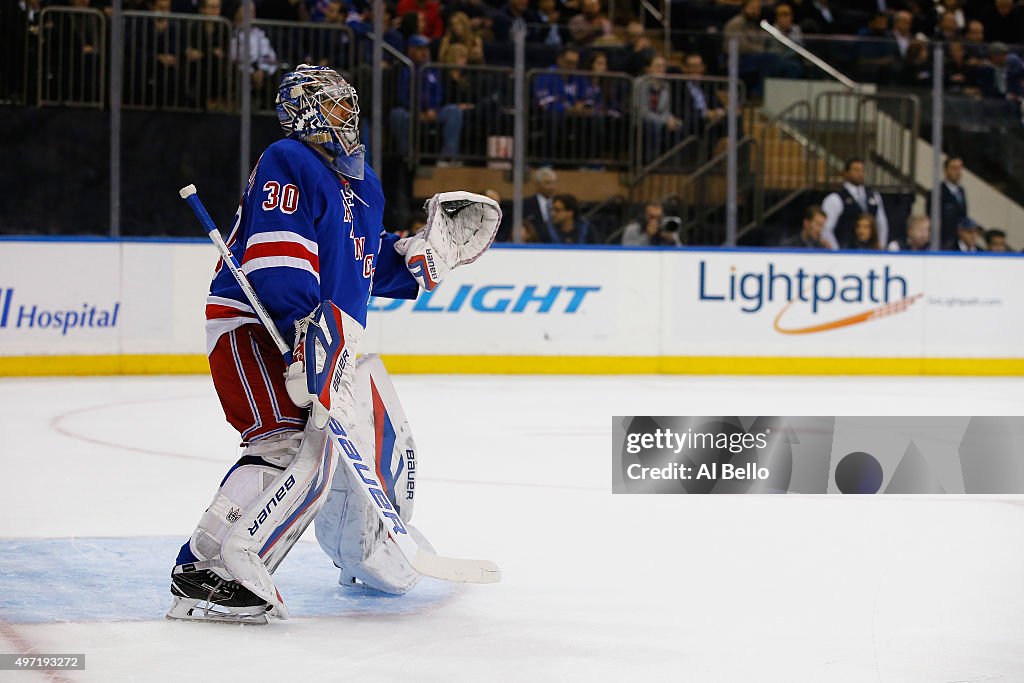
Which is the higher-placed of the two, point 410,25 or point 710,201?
point 410,25

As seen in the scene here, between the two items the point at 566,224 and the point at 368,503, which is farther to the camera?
the point at 566,224

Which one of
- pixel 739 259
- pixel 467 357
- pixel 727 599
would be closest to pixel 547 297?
pixel 467 357

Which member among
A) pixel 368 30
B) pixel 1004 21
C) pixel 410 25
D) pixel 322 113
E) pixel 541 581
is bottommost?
pixel 541 581

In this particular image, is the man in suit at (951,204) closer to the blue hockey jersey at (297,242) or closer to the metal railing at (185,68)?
the metal railing at (185,68)

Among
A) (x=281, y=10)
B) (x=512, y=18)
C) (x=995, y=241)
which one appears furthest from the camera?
(x=512, y=18)

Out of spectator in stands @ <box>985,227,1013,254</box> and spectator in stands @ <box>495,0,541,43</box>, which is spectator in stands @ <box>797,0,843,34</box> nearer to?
spectator in stands @ <box>495,0,541,43</box>

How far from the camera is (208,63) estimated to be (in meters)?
9.35

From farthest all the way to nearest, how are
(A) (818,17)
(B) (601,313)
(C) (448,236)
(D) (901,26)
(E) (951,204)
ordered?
1. (A) (818,17)
2. (D) (901,26)
3. (E) (951,204)
4. (B) (601,313)
5. (C) (448,236)

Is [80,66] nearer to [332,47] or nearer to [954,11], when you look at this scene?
[332,47]

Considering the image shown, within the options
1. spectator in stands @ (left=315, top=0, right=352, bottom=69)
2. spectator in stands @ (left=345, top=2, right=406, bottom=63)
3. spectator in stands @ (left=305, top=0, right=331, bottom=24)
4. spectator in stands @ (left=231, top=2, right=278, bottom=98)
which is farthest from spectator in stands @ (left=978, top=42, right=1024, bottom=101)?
spectator in stands @ (left=231, top=2, right=278, bottom=98)

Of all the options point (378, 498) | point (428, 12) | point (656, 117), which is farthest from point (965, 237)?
point (378, 498)

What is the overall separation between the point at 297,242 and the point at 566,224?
690 centimetres

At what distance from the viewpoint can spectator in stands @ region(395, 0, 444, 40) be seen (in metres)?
10.7

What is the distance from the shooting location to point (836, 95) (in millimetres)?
10336
